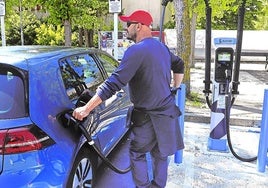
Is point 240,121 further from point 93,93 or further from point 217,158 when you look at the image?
point 93,93

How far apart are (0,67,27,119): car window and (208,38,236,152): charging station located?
2864 mm

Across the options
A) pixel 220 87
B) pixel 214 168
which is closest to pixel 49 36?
pixel 220 87

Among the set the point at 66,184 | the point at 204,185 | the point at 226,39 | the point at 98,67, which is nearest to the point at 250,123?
the point at 226,39

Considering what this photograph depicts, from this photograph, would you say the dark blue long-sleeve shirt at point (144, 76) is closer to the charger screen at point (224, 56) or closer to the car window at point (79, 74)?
the car window at point (79, 74)

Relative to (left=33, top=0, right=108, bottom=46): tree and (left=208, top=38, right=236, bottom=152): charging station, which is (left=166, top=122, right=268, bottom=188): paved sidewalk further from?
(left=33, top=0, right=108, bottom=46): tree

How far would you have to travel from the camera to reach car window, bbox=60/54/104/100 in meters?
3.17

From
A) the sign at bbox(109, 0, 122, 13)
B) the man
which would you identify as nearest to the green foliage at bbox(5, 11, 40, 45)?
the sign at bbox(109, 0, 122, 13)

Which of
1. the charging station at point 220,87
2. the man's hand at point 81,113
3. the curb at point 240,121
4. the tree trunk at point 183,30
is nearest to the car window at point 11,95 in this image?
the man's hand at point 81,113

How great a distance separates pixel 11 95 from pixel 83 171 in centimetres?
107

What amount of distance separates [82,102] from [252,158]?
257 centimetres

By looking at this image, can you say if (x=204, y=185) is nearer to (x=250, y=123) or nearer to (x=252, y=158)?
(x=252, y=158)

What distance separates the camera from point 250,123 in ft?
20.3

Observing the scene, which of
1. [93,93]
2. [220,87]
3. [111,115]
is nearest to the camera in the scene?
[93,93]

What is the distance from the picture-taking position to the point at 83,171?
10.3 feet
